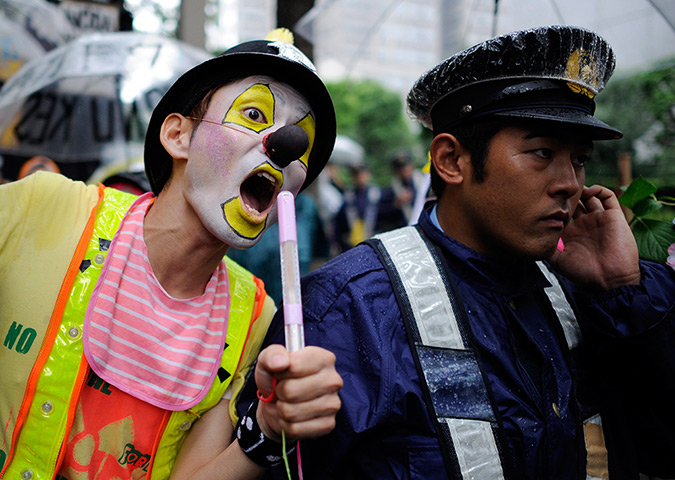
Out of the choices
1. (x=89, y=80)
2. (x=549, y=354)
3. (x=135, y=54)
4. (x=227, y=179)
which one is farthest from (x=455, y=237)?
(x=89, y=80)

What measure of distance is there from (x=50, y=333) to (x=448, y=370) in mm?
1154

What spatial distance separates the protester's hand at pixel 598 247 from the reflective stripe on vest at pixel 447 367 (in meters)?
0.48

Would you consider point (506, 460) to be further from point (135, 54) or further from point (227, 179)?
point (135, 54)

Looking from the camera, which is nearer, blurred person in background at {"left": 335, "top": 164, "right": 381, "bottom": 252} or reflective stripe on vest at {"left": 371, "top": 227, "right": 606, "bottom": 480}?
reflective stripe on vest at {"left": 371, "top": 227, "right": 606, "bottom": 480}

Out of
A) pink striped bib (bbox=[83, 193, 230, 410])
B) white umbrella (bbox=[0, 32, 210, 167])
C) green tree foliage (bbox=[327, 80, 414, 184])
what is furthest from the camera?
green tree foliage (bbox=[327, 80, 414, 184])

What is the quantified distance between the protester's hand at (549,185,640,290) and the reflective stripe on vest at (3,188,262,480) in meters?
1.18

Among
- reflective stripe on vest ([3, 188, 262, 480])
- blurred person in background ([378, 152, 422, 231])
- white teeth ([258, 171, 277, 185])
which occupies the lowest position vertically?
blurred person in background ([378, 152, 422, 231])

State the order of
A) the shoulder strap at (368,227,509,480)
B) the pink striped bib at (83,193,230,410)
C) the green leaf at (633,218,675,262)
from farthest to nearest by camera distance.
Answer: the green leaf at (633,218,675,262)
the pink striped bib at (83,193,230,410)
the shoulder strap at (368,227,509,480)

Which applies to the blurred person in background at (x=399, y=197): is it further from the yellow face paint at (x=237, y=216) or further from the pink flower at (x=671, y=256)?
the yellow face paint at (x=237, y=216)

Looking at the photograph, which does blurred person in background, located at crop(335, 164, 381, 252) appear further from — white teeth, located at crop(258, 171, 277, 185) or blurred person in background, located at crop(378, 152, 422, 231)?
white teeth, located at crop(258, 171, 277, 185)

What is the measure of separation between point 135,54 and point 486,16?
2736mm

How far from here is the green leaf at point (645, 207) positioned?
219cm

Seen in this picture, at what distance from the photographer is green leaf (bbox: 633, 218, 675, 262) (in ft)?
6.95

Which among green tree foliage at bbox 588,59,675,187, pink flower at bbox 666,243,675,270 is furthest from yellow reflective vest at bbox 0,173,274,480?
green tree foliage at bbox 588,59,675,187
